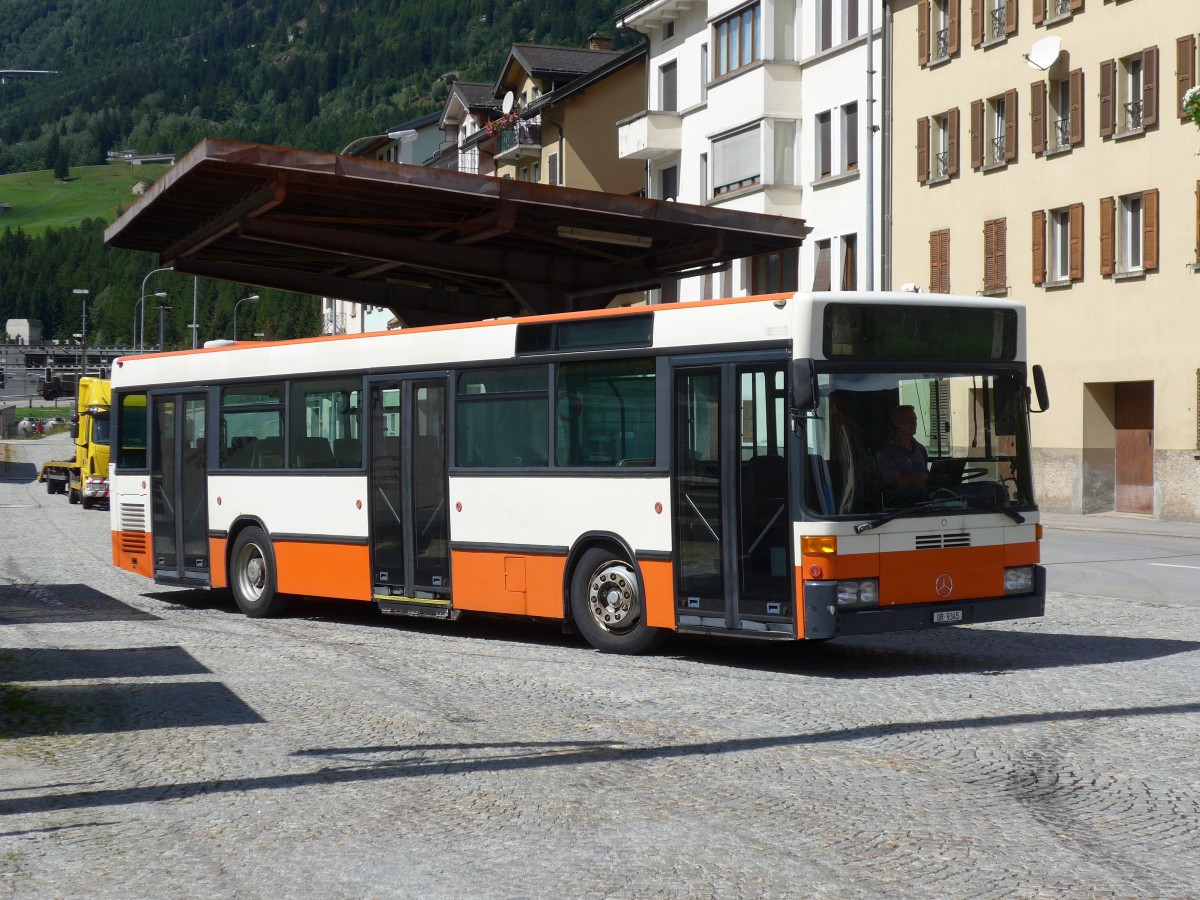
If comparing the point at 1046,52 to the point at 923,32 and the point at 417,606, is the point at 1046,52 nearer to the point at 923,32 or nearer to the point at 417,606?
the point at 923,32

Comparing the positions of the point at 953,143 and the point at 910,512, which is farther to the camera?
the point at 953,143


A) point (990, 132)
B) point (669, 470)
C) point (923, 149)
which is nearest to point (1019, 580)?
point (669, 470)

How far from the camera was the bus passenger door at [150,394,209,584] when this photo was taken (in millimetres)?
18359

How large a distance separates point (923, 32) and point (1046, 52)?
5.37 m

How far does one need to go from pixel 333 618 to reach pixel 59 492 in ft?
138

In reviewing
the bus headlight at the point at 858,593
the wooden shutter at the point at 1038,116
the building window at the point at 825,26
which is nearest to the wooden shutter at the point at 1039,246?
the wooden shutter at the point at 1038,116

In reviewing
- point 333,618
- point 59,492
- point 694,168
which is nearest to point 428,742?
point 333,618

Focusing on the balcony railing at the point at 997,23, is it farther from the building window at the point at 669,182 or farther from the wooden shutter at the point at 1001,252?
the building window at the point at 669,182

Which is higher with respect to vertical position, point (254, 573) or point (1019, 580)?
point (1019, 580)

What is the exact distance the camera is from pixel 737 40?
4669 centimetres

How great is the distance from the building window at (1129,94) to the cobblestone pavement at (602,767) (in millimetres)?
22878

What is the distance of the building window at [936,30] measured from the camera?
133ft

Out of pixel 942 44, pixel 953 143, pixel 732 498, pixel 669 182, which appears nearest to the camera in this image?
pixel 732 498

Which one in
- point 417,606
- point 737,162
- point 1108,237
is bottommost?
point 417,606
